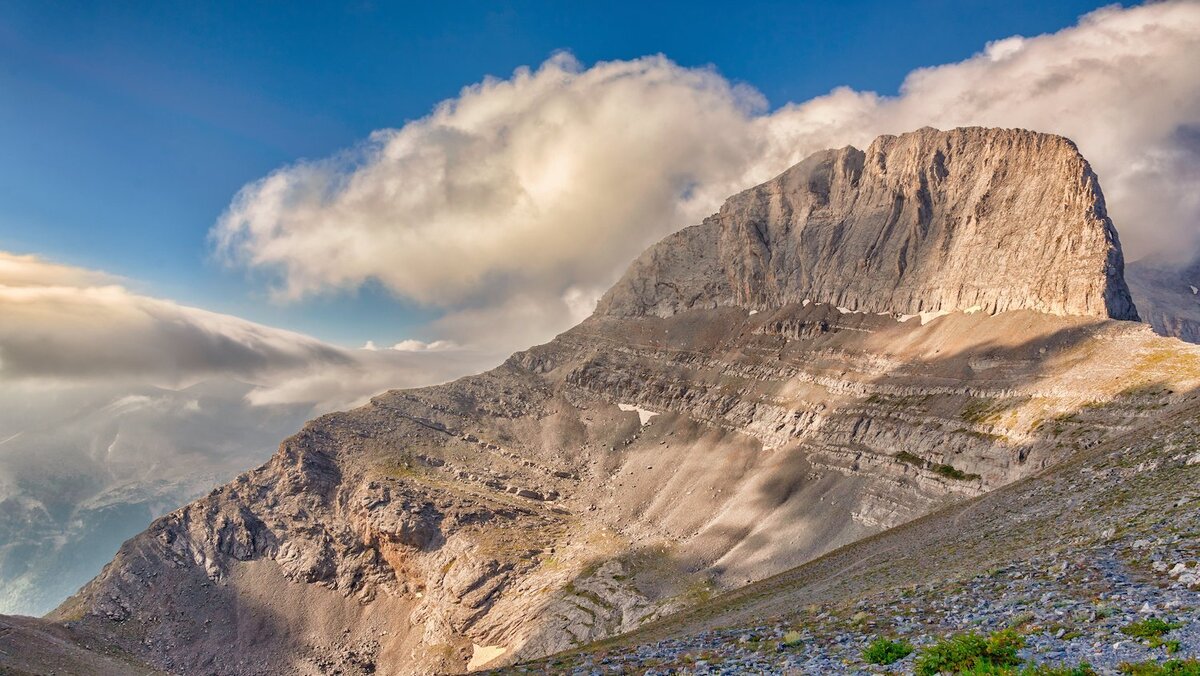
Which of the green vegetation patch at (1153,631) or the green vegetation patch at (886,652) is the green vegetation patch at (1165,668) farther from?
the green vegetation patch at (886,652)

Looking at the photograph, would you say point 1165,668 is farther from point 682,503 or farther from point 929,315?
point 929,315

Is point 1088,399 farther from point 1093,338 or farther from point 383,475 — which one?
point 383,475

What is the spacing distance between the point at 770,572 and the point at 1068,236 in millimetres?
119115

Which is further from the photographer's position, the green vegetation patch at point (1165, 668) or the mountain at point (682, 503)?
the mountain at point (682, 503)

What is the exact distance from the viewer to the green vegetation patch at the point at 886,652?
20234 mm

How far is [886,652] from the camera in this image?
2059 cm

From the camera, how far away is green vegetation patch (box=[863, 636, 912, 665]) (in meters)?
20.2

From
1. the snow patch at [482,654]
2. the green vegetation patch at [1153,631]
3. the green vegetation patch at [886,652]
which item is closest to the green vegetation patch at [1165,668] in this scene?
the green vegetation patch at [1153,631]

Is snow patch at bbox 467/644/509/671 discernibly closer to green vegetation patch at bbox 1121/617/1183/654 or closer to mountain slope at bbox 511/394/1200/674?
mountain slope at bbox 511/394/1200/674

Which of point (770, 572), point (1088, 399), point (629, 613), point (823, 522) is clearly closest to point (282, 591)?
point (629, 613)

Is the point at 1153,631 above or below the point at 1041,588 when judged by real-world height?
above

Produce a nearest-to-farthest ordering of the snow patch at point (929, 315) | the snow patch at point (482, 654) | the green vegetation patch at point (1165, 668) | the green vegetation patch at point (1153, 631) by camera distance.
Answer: the green vegetation patch at point (1165, 668), the green vegetation patch at point (1153, 631), the snow patch at point (482, 654), the snow patch at point (929, 315)

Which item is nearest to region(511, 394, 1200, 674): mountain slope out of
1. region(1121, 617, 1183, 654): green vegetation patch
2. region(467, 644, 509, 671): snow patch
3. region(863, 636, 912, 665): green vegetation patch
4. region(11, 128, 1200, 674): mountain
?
region(1121, 617, 1183, 654): green vegetation patch

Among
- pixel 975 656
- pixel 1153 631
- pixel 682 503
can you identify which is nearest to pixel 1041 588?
pixel 1153 631
